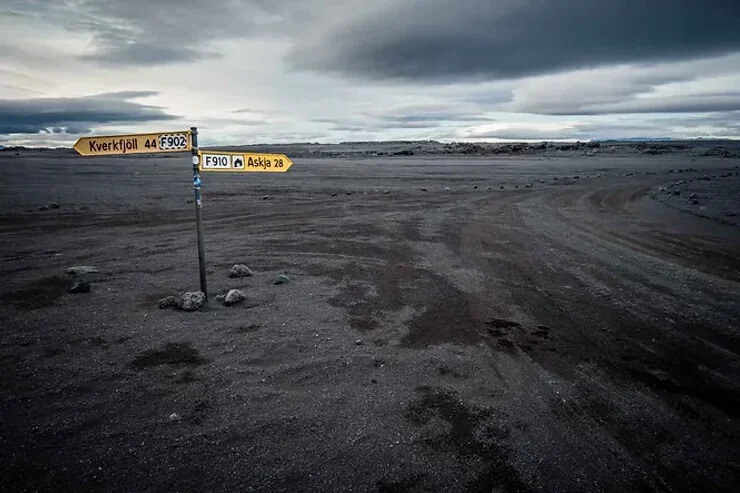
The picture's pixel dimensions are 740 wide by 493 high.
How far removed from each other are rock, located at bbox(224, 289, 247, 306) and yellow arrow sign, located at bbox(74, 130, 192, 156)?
2411 mm

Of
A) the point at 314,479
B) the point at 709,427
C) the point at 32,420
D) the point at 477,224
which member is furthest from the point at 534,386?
the point at 477,224

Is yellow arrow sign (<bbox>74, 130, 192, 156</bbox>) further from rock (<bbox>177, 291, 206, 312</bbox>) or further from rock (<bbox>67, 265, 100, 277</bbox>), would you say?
rock (<bbox>67, 265, 100, 277</bbox>)

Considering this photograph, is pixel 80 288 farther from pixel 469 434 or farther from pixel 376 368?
pixel 469 434

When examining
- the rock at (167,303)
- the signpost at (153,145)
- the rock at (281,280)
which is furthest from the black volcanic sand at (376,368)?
the signpost at (153,145)

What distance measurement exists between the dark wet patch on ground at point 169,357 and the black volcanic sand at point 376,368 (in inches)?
1.1

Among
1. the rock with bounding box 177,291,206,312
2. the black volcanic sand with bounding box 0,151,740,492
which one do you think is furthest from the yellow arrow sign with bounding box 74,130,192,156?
the black volcanic sand with bounding box 0,151,740,492

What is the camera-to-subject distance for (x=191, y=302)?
6.87 meters

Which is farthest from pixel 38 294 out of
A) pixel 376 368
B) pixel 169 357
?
pixel 376 368

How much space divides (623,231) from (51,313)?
48.8 feet

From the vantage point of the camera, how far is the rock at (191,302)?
22.4 ft

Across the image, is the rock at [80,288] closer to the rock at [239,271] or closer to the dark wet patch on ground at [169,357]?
the rock at [239,271]

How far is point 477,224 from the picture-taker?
1462cm

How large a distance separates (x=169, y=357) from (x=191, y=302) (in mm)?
1610

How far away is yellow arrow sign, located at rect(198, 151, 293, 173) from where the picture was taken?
21.7 feet
